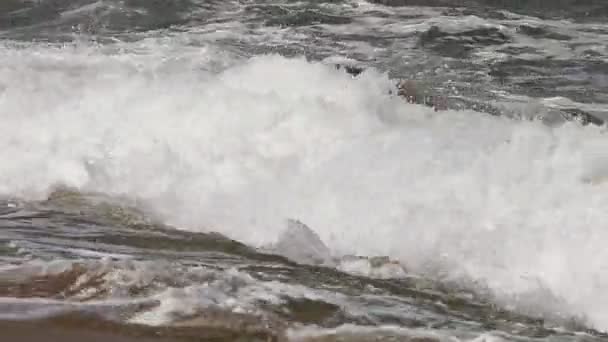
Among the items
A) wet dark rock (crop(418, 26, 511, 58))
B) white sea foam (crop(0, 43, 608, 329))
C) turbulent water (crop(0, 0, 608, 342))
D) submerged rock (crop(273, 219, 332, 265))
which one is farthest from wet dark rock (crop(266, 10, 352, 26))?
submerged rock (crop(273, 219, 332, 265))

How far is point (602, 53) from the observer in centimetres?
998

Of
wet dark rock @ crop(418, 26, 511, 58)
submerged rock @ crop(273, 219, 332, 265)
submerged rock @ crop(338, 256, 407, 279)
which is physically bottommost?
submerged rock @ crop(338, 256, 407, 279)

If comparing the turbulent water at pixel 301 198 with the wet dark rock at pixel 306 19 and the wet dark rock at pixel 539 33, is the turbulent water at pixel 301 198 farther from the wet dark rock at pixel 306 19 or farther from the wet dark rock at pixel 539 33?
the wet dark rock at pixel 306 19

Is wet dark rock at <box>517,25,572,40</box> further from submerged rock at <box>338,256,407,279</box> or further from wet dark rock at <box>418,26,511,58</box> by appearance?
submerged rock at <box>338,256,407,279</box>

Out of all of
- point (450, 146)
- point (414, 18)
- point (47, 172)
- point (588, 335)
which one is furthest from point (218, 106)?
point (414, 18)

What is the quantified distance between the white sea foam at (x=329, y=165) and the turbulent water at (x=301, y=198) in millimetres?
14

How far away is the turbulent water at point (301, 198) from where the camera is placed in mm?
3666

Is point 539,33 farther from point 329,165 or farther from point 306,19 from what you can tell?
point 329,165

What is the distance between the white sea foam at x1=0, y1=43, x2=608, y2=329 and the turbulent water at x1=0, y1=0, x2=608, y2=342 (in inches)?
0.6

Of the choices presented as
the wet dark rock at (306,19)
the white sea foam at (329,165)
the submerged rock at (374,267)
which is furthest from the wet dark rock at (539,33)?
the submerged rock at (374,267)

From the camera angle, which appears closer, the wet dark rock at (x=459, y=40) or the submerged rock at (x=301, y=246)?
the submerged rock at (x=301, y=246)

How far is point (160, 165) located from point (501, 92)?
12.3 feet

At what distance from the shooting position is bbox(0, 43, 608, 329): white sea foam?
14.3ft

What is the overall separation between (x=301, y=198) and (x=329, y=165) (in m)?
0.45
